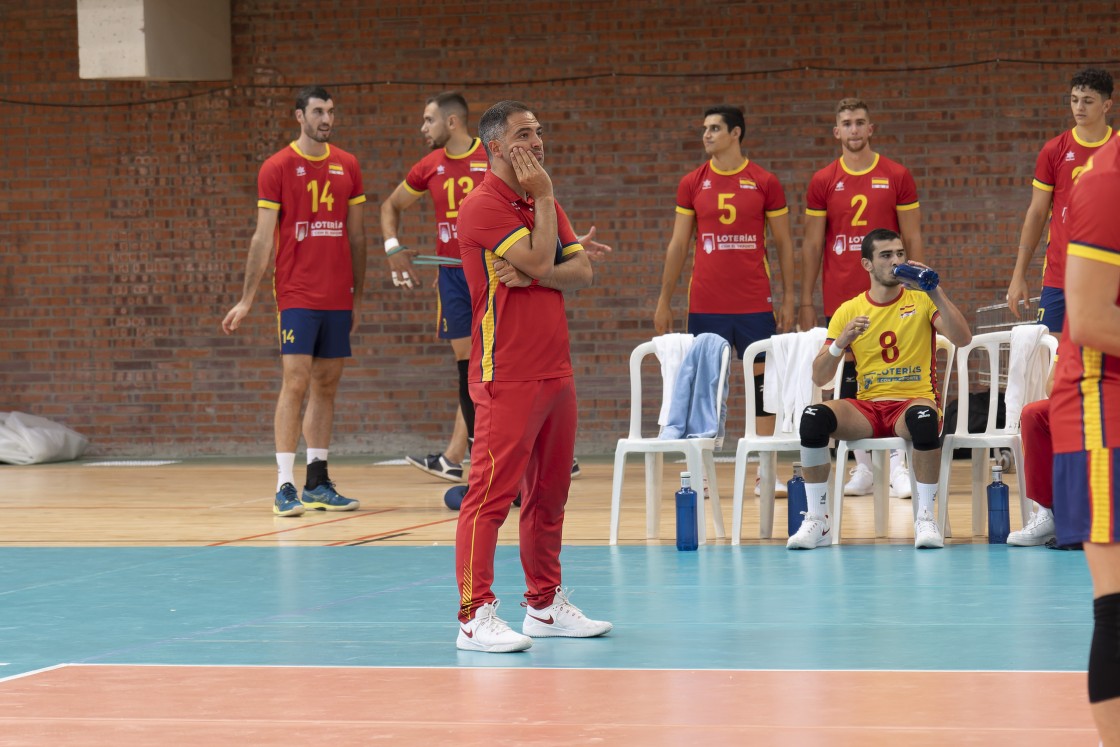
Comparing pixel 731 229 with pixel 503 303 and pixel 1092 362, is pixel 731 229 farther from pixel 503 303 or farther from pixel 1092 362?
pixel 1092 362

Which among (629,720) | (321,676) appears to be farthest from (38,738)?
(629,720)

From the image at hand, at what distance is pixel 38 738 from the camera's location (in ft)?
11.2

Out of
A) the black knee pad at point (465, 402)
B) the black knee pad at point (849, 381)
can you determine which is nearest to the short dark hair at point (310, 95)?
Answer: the black knee pad at point (465, 402)

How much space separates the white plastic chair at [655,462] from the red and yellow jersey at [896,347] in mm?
673

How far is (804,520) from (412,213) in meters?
6.71

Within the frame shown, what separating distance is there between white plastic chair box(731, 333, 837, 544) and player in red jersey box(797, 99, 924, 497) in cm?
124

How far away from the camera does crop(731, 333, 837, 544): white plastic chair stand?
22.4ft

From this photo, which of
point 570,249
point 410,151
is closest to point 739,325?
point 570,249

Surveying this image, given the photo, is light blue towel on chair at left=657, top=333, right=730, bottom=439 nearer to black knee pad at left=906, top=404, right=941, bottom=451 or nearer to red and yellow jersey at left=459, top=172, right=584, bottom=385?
black knee pad at left=906, top=404, right=941, bottom=451

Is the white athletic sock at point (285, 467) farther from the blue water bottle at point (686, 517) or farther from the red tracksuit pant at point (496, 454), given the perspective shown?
the red tracksuit pant at point (496, 454)

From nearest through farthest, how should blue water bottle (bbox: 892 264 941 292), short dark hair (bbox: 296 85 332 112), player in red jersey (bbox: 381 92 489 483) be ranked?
blue water bottle (bbox: 892 264 941 292) < short dark hair (bbox: 296 85 332 112) < player in red jersey (bbox: 381 92 489 483)

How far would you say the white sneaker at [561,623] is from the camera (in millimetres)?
4586

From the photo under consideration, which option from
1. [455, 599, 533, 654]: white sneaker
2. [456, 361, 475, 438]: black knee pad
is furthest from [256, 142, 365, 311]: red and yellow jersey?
[455, 599, 533, 654]: white sneaker

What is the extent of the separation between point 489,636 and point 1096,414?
2.14m
